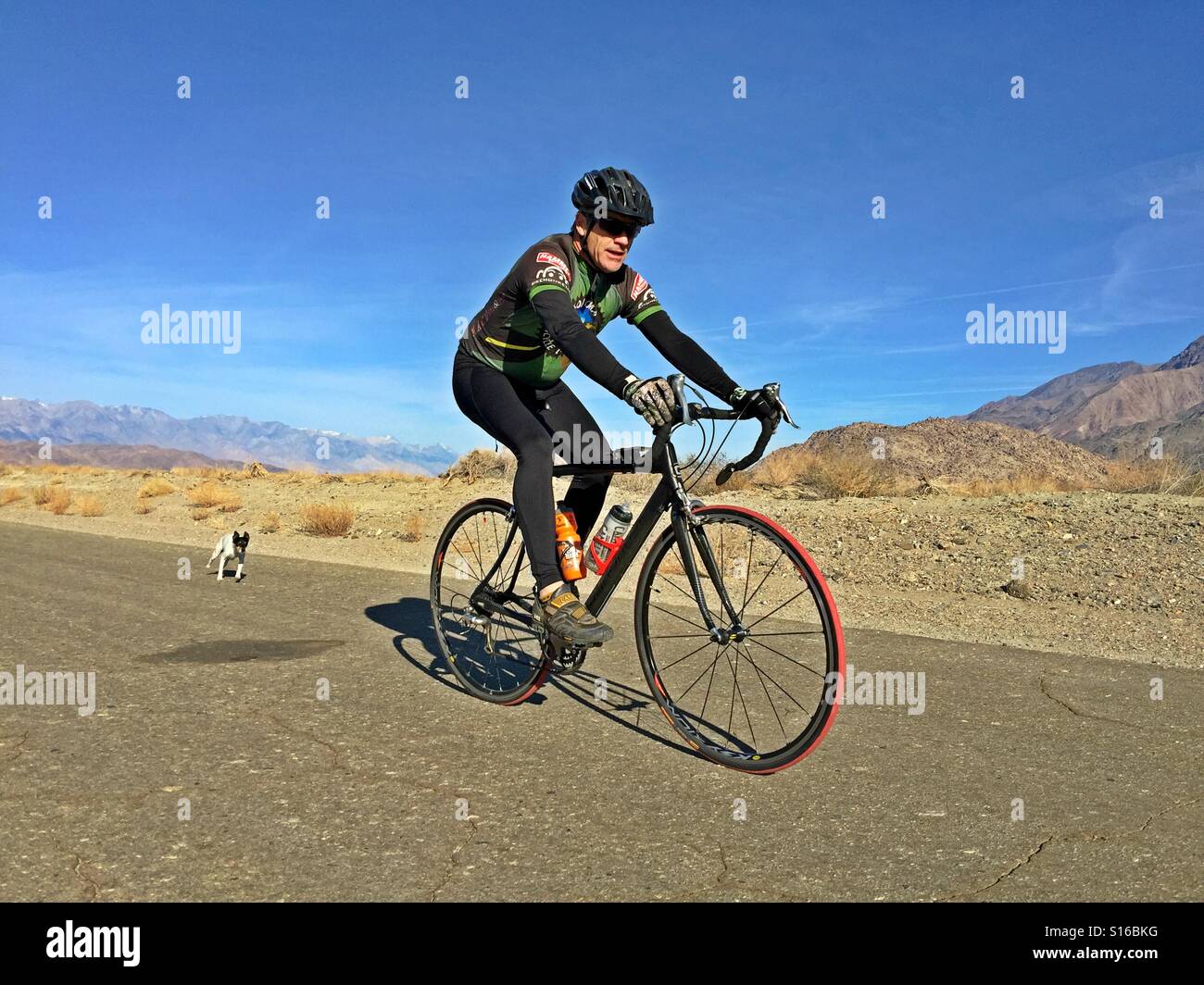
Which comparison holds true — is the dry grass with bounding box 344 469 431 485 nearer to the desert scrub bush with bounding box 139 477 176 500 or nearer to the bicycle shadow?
the desert scrub bush with bounding box 139 477 176 500

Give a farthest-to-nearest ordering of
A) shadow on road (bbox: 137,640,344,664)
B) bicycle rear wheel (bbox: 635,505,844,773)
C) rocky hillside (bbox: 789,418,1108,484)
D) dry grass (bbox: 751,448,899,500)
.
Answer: rocky hillside (bbox: 789,418,1108,484) → dry grass (bbox: 751,448,899,500) → shadow on road (bbox: 137,640,344,664) → bicycle rear wheel (bbox: 635,505,844,773)

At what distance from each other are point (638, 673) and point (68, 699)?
321 centimetres

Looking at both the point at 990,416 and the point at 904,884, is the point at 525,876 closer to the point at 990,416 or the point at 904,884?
the point at 904,884

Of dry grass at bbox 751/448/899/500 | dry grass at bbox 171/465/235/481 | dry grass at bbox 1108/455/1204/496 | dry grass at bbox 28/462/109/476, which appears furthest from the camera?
dry grass at bbox 28/462/109/476

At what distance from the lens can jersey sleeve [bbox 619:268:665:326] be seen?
4.73 metres

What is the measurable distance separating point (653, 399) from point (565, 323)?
0.58m

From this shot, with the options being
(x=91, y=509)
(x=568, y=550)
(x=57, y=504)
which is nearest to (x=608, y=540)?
(x=568, y=550)

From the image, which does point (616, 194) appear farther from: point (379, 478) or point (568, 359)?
point (379, 478)

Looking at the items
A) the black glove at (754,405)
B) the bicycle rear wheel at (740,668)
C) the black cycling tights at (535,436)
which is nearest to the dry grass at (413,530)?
the bicycle rear wheel at (740,668)

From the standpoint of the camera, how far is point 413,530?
602 inches

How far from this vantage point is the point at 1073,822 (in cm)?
339

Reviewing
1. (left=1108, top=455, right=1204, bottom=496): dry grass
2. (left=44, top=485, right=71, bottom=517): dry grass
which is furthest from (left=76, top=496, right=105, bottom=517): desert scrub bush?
(left=1108, top=455, right=1204, bottom=496): dry grass

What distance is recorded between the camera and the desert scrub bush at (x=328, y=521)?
53.6 feet
